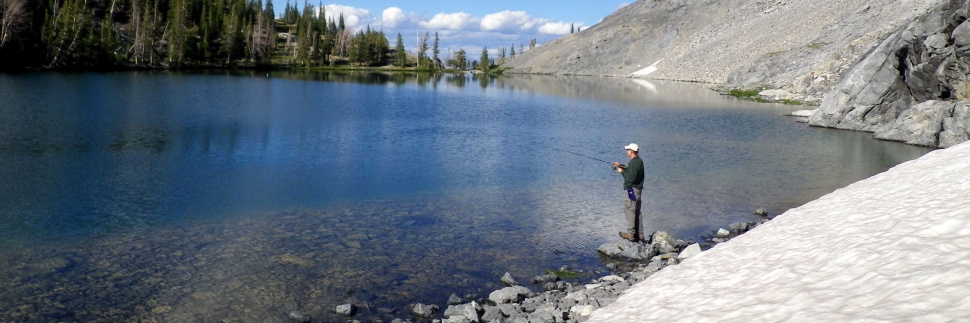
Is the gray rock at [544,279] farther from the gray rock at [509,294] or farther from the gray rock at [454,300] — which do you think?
the gray rock at [454,300]

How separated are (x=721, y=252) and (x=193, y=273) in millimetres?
11458

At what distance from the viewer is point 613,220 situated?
21.6 m

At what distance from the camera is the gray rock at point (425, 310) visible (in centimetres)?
1355

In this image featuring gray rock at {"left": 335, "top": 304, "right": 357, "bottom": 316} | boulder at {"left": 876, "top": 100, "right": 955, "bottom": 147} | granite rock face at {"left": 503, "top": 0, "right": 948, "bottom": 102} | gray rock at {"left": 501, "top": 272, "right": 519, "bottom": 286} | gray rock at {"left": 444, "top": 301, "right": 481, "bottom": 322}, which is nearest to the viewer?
gray rock at {"left": 444, "top": 301, "right": 481, "bottom": 322}

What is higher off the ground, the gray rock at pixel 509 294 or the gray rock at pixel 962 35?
the gray rock at pixel 962 35

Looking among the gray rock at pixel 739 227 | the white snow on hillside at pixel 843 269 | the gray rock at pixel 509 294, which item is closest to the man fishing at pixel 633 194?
the gray rock at pixel 739 227

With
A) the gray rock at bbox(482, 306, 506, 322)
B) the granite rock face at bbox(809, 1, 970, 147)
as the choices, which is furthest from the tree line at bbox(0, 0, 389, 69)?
the gray rock at bbox(482, 306, 506, 322)

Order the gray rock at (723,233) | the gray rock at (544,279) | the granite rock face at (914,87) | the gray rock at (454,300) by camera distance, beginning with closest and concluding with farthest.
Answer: the gray rock at (454,300) < the gray rock at (544,279) < the gray rock at (723,233) < the granite rock face at (914,87)

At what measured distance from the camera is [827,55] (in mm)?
94438

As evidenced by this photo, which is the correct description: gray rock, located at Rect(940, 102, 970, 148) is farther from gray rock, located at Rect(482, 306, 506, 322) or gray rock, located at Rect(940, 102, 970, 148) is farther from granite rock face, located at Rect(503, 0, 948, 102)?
gray rock, located at Rect(482, 306, 506, 322)

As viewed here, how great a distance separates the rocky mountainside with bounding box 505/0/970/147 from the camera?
41812 millimetres

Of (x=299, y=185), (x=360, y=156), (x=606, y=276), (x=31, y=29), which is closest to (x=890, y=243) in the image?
(x=606, y=276)

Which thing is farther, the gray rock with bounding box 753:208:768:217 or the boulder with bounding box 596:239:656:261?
the gray rock with bounding box 753:208:768:217

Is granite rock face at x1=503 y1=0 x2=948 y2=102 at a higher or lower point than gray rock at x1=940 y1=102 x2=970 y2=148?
higher
